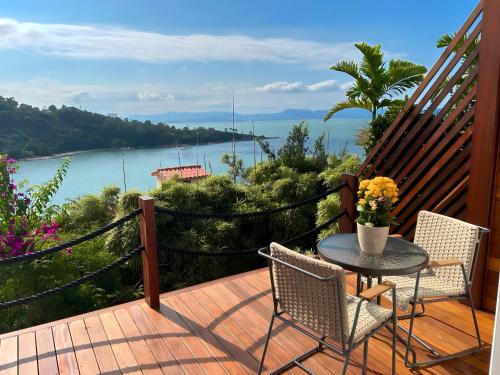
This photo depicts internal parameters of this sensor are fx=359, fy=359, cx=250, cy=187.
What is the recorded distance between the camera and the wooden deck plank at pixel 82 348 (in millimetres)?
2094

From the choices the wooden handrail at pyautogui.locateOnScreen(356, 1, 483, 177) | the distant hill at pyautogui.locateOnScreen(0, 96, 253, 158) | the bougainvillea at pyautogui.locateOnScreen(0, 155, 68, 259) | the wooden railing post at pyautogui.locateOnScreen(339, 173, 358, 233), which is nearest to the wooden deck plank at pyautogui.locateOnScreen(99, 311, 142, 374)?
the bougainvillea at pyautogui.locateOnScreen(0, 155, 68, 259)

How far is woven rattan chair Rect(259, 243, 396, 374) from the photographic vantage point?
152 cm

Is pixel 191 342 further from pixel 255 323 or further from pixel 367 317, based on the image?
pixel 367 317

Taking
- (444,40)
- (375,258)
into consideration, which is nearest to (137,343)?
(375,258)

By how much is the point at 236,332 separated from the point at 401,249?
1.21m

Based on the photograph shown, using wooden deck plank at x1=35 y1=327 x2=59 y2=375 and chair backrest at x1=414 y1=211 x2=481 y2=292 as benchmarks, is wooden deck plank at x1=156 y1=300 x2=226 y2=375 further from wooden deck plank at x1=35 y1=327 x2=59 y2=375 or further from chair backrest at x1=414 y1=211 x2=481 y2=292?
chair backrest at x1=414 y1=211 x2=481 y2=292

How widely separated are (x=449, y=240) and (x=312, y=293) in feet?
4.08

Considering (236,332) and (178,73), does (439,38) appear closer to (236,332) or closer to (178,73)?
(178,73)

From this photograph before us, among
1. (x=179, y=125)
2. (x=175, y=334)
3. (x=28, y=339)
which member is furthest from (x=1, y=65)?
(x=175, y=334)

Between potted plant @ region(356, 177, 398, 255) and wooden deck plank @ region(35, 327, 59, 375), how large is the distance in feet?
6.38

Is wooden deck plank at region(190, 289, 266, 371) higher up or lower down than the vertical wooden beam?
lower down

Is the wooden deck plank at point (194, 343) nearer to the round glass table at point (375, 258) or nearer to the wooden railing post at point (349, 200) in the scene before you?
the round glass table at point (375, 258)

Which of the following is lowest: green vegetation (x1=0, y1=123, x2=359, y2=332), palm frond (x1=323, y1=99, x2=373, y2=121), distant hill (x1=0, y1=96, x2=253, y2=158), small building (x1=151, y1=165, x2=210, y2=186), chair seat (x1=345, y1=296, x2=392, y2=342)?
green vegetation (x1=0, y1=123, x2=359, y2=332)

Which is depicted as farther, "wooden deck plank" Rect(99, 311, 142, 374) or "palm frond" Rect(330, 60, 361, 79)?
"palm frond" Rect(330, 60, 361, 79)
